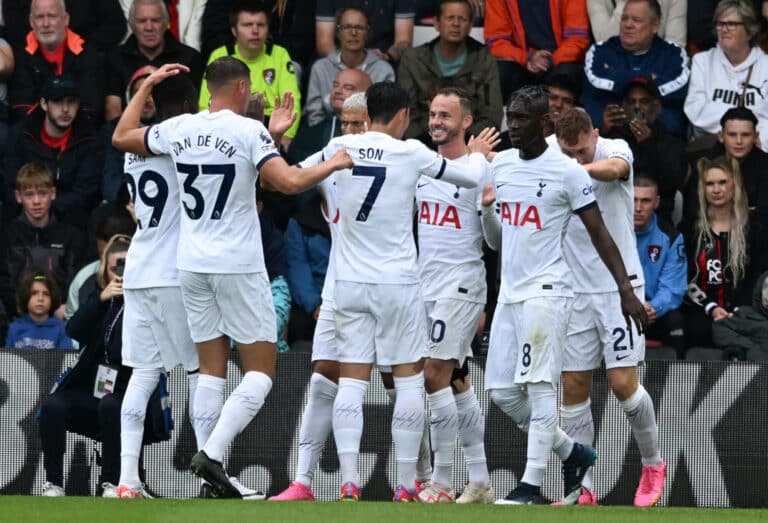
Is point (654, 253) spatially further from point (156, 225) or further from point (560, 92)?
point (156, 225)

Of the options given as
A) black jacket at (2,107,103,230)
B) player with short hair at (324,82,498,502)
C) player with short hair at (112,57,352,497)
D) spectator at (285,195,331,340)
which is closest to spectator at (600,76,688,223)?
spectator at (285,195,331,340)

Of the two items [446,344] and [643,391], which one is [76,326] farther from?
[643,391]

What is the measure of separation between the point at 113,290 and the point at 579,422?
3.28 meters

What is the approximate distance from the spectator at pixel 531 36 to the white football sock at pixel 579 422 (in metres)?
5.07

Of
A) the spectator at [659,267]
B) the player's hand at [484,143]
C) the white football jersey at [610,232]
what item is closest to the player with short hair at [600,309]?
the white football jersey at [610,232]

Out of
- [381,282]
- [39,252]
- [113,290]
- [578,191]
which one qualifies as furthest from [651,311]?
[39,252]

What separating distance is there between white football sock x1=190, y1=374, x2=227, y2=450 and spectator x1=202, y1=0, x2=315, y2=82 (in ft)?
21.3

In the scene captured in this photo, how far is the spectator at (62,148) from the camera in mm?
15141

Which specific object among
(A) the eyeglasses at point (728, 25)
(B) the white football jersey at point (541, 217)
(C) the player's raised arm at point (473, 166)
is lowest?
(B) the white football jersey at point (541, 217)

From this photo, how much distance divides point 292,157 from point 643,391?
5.02m

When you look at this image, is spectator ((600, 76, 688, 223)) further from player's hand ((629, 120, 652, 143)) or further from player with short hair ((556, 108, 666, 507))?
player with short hair ((556, 108, 666, 507))

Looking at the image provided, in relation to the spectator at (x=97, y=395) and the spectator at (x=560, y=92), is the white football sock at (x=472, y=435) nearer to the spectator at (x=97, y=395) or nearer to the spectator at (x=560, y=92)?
the spectator at (x=97, y=395)

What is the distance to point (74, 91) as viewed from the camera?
15.3 m

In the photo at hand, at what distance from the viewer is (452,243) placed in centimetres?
1144
